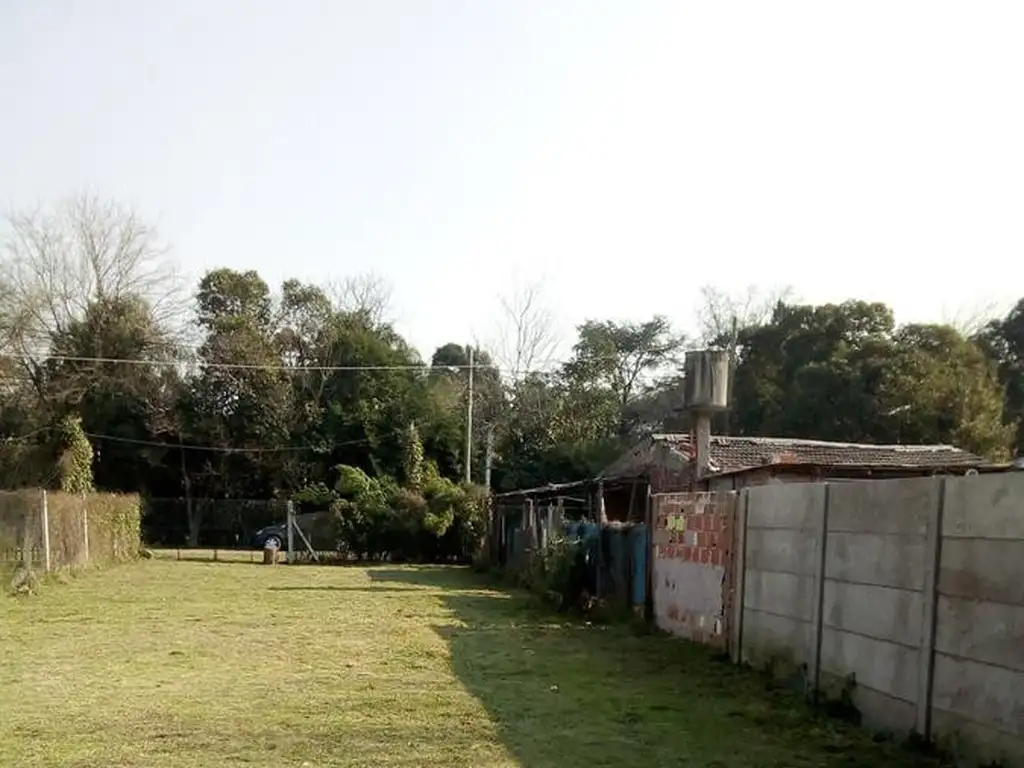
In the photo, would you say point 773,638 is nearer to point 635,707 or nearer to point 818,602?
point 818,602

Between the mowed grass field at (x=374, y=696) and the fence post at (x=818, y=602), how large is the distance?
0.26 metres

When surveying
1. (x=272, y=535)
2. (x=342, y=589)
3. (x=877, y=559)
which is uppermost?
(x=877, y=559)

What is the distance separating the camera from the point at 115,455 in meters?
38.0

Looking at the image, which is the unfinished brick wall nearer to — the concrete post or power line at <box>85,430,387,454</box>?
the concrete post

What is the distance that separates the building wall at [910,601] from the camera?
538cm

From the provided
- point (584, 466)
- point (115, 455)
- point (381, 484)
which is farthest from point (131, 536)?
point (584, 466)

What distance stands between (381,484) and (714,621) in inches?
815

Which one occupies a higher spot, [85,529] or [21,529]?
[21,529]

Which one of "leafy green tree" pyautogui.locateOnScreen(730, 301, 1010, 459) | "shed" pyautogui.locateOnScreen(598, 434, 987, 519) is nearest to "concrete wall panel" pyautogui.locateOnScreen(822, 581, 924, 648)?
"shed" pyautogui.locateOnScreen(598, 434, 987, 519)

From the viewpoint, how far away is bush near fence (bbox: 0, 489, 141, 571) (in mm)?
16484

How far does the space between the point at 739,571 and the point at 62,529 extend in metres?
13.5

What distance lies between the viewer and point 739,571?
9930 millimetres

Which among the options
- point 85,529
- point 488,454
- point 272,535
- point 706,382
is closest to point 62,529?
point 85,529

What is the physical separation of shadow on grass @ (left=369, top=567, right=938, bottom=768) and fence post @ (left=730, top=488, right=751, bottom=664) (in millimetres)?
244
